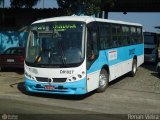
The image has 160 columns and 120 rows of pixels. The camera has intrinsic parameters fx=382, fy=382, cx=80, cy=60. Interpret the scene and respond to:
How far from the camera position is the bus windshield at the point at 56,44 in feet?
40.7

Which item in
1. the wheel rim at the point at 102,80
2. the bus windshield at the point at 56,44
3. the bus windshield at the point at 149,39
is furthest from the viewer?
the bus windshield at the point at 149,39

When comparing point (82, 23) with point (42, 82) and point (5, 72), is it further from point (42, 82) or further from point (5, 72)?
point (5, 72)

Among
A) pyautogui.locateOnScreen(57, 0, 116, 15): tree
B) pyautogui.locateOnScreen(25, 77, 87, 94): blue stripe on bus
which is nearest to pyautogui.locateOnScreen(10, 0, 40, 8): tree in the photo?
pyautogui.locateOnScreen(57, 0, 116, 15): tree

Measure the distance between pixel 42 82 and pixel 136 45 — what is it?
8.54 m

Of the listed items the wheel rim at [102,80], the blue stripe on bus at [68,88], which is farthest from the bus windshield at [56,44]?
the wheel rim at [102,80]

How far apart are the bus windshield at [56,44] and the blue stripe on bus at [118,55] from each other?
0.84 metres

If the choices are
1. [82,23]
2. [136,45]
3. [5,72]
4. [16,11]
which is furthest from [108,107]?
[16,11]

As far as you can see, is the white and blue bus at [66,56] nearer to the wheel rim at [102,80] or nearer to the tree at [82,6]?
the wheel rim at [102,80]

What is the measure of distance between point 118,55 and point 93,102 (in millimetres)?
4299

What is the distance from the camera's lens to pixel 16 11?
108ft

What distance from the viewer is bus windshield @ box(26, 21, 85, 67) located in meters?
12.4

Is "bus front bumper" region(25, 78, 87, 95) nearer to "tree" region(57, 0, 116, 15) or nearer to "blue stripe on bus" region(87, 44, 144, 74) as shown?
"blue stripe on bus" region(87, 44, 144, 74)

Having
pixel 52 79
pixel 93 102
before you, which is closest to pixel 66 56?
pixel 52 79

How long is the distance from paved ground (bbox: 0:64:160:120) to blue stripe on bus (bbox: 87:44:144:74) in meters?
1.05
